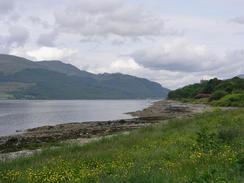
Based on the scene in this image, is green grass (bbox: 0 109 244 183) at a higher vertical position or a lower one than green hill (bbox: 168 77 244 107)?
lower

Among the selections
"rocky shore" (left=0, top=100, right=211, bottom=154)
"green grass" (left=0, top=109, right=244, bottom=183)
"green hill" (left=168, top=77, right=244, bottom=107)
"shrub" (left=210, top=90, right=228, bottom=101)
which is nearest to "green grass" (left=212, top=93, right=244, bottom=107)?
"green hill" (left=168, top=77, right=244, bottom=107)

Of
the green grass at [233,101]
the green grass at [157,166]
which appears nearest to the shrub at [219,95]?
the green grass at [233,101]

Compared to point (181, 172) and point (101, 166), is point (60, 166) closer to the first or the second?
point (101, 166)

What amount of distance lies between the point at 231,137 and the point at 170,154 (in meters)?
3.99

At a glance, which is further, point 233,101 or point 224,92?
point 224,92

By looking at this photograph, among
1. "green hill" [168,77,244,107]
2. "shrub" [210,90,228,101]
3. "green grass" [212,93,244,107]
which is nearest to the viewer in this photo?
"green grass" [212,93,244,107]

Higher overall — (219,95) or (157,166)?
(219,95)

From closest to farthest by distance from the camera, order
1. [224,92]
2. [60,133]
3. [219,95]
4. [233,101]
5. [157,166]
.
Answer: [157,166] < [60,133] < [233,101] < [224,92] < [219,95]

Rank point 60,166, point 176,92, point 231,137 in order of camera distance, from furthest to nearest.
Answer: point 176,92
point 231,137
point 60,166

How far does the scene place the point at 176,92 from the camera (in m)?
199

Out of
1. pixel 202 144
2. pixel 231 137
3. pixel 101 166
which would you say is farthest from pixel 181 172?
pixel 231 137

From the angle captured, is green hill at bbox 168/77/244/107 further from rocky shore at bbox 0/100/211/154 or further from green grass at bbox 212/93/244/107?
rocky shore at bbox 0/100/211/154

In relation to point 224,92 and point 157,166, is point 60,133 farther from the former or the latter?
point 224,92

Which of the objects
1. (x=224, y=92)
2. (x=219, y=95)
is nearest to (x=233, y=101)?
(x=224, y=92)
